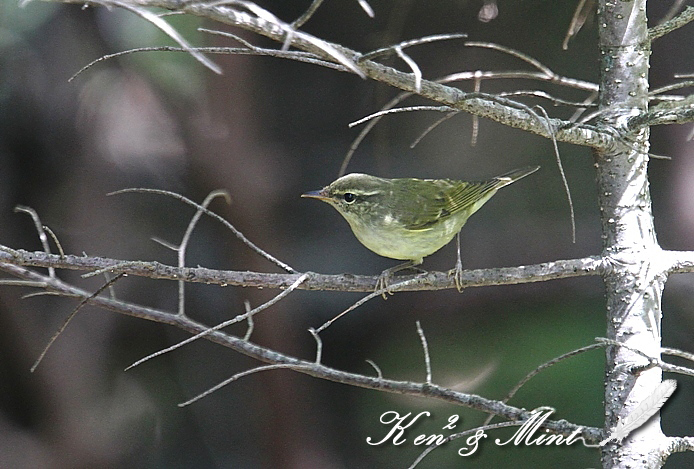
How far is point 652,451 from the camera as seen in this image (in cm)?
151

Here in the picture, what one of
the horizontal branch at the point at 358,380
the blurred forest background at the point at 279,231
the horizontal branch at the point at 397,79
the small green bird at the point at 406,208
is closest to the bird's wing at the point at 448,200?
the small green bird at the point at 406,208

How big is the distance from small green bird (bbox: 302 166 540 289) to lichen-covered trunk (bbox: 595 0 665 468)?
98cm

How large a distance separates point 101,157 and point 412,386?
7.63 feet

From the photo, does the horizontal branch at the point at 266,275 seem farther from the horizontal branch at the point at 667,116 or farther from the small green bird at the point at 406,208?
the small green bird at the point at 406,208

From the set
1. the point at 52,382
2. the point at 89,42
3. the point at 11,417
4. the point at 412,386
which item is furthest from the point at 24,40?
the point at 412,386

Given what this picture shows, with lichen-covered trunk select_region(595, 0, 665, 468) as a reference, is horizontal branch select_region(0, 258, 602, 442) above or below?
Answer: below

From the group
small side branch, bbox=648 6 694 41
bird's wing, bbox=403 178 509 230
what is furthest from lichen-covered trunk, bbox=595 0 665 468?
bird's wing, bbox=403 178 509 230

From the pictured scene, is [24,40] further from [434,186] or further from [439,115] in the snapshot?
[439,115]

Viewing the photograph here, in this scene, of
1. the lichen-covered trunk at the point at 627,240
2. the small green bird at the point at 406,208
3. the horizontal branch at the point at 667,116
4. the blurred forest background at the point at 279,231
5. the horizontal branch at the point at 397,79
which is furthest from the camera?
the blurred forest background at the point at 279,231

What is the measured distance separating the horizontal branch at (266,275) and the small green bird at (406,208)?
875mm

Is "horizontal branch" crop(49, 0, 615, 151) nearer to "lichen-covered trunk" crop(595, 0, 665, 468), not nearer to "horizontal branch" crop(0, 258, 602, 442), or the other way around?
"lichen-covered trunk" crop(595, 0, 665, 468)

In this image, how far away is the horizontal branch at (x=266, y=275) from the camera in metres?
1.57

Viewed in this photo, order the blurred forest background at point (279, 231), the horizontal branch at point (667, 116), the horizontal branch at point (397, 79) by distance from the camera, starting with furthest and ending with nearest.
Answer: the blurred forest background at point (279, 231) < the horizontal branch at point (667, 116) < the horizontal branch at point (397, 79)

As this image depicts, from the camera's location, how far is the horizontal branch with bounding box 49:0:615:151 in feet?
3.43
